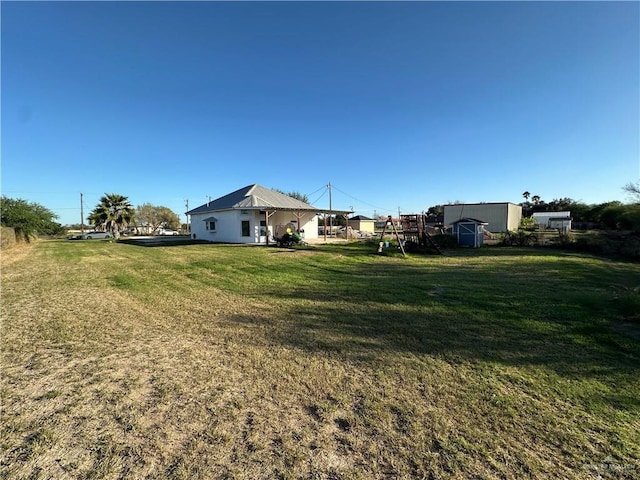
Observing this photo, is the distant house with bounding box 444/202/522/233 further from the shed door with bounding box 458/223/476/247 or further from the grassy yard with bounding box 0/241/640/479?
the grassy yard with bounding box 0/241/640/479

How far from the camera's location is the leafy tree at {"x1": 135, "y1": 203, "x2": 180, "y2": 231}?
203ft

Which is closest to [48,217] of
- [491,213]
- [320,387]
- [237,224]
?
[237,224]

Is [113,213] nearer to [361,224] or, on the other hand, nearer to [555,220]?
[361,224]

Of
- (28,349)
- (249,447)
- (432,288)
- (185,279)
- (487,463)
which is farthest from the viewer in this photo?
(185,279)

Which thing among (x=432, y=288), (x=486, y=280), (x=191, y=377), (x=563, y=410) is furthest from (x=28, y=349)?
(x=486, y=280)

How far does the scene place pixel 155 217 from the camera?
207ft

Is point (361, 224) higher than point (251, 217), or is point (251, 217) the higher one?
point (251, 217)

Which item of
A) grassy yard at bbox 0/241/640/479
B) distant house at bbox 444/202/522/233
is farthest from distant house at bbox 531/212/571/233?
grassy yard at bbox 0/241/640/479

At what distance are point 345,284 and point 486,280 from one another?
12.8 feet

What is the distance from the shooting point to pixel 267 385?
305 centimetres

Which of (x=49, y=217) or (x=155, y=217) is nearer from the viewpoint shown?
(x=49, y=217)

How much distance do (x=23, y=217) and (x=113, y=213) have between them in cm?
1021

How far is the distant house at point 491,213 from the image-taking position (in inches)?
1551

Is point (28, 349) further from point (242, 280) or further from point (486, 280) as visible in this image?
point (486, 280)
